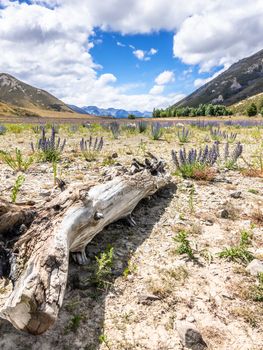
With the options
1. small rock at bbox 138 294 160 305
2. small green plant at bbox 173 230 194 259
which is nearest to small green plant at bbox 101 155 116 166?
small green plant at bbox 173 230 194 259

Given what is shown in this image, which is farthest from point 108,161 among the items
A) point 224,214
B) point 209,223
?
point 209,223

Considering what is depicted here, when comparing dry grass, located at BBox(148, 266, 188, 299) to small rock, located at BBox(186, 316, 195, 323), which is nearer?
small rock, located at BBox(186, 316, 195, 323)

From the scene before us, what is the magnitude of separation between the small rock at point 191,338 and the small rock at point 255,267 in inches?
53.1

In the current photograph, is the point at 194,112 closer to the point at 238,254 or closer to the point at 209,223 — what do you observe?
the point at 209,223

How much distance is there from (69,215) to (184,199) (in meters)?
3.58

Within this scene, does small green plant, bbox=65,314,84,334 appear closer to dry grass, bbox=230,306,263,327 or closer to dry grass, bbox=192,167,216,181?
dry grass, bbox=230,306,263,327

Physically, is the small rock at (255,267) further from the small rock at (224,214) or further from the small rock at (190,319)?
the small rock at (224,214)

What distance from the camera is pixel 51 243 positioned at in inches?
129

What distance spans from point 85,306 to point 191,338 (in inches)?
47.1

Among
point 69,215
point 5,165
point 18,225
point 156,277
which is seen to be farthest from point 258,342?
point 5,165

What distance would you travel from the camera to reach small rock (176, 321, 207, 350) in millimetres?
2988

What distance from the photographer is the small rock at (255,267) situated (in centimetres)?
400

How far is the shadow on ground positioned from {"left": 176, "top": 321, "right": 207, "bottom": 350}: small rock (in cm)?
82

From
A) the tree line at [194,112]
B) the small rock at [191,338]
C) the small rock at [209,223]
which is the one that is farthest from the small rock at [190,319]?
the tree line at [194,112]
